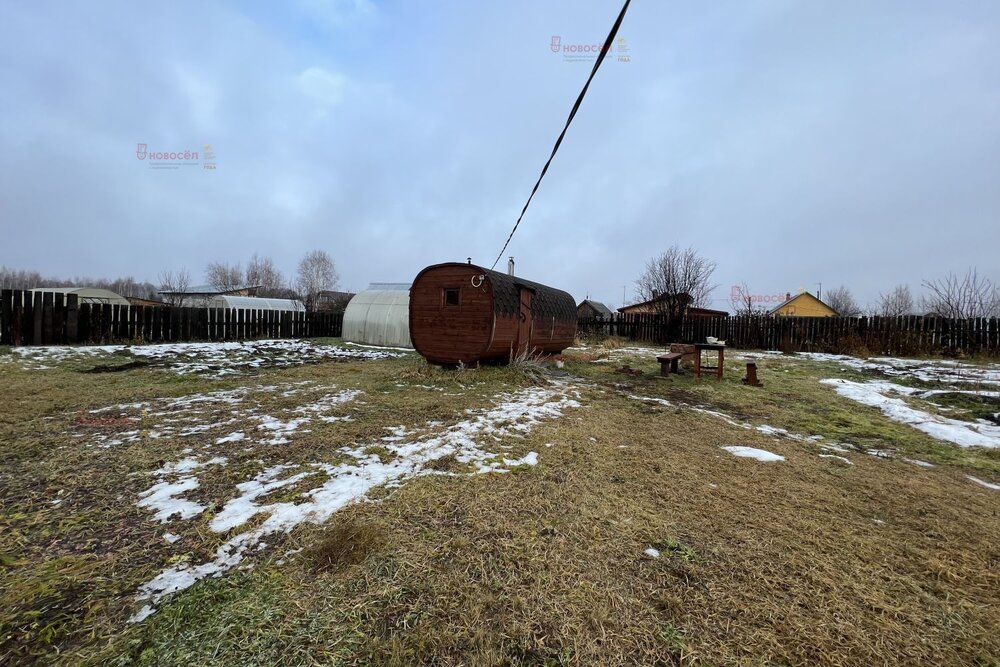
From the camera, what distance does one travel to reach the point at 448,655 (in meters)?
1.52

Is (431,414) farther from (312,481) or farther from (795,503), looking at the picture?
(795,503)

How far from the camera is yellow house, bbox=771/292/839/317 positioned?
3978 centimetres

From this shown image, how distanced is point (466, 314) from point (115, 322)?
13171 millimetres

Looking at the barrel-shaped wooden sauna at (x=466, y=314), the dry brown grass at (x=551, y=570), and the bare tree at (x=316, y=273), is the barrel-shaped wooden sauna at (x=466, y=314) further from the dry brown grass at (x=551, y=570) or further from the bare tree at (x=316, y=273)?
the bare tree at (x=316, y=273)

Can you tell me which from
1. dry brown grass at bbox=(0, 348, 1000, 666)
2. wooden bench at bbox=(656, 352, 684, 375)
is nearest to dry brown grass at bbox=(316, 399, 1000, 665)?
dry brown grass at bbox=(0, 348, 1000, 666)

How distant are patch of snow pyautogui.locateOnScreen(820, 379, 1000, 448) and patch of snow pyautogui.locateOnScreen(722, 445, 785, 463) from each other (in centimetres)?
272

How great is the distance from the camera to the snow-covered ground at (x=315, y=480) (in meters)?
2.06

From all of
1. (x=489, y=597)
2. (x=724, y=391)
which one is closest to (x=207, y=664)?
(x=489, y=597)

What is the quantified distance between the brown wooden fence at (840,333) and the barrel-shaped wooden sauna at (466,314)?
13.8 meters

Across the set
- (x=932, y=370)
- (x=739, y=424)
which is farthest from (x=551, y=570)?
(x=932, y=370)

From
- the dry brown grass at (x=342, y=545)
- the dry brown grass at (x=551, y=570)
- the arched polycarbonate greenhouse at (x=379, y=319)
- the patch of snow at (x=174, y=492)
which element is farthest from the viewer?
the arched polycarbonate greenhouse at (x=379, y=319)

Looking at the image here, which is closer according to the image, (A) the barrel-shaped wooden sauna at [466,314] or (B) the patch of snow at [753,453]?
(B) the patch of snow at [753,453]

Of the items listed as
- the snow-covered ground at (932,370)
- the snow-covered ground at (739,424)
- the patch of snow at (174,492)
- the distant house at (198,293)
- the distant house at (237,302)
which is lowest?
the patch of snow at (174,492)

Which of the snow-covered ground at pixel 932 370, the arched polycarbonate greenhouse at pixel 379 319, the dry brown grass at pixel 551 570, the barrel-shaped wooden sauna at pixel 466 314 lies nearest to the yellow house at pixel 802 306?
the snow-covered ground at pixel 932 370
